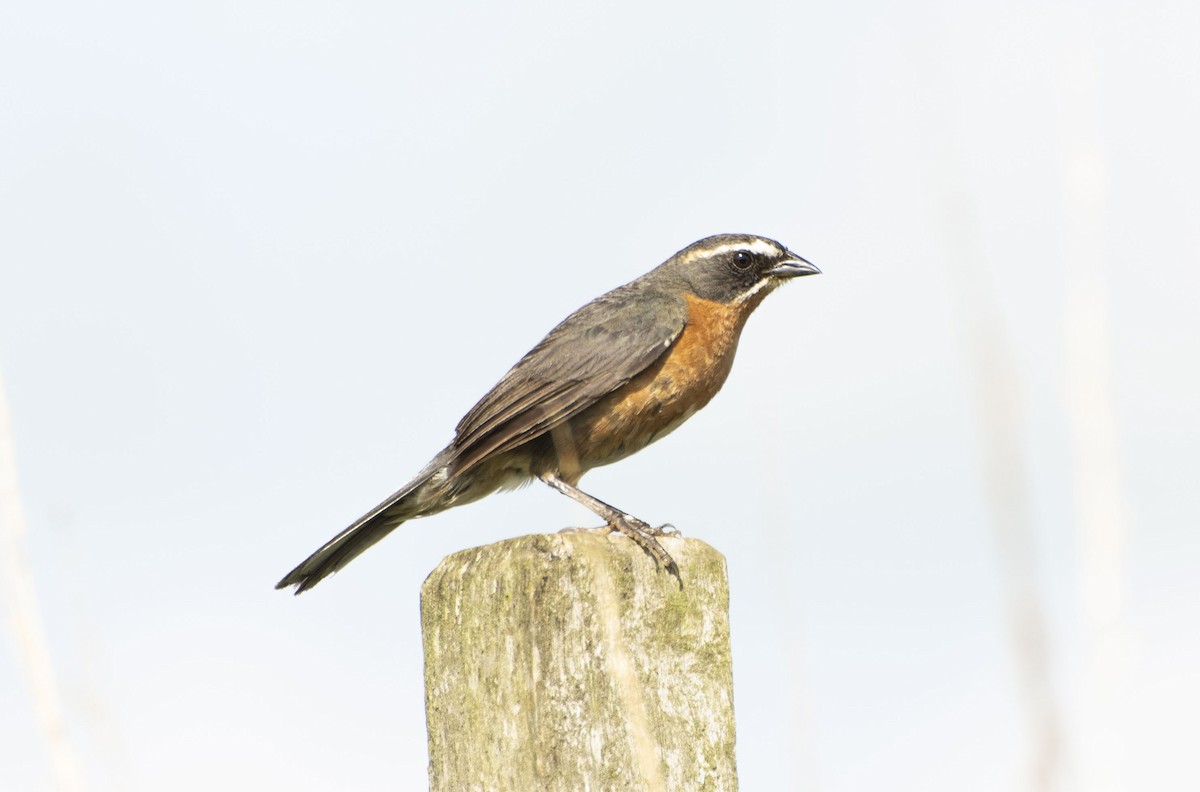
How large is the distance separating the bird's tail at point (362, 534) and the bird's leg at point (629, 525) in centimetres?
60

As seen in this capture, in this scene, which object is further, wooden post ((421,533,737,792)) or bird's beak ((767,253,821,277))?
bird's beak ((767,253,821,277))

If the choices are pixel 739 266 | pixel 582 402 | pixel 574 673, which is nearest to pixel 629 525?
pixel 574 673

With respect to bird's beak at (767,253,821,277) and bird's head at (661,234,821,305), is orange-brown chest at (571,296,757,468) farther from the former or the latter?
bird's beak at (767,253,821,277)

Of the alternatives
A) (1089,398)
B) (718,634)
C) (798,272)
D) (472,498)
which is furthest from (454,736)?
(798,272)

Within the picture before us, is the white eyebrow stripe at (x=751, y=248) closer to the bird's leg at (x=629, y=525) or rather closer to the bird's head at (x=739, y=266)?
the bird's head at (x=739, y=266)

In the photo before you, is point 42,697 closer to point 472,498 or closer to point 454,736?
point 454,736

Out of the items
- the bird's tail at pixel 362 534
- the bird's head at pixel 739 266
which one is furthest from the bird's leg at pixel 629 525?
the bird's head at pixel 739 266

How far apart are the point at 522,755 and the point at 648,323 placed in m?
3.86

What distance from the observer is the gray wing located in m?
6.21

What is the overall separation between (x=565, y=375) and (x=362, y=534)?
123 centimetres

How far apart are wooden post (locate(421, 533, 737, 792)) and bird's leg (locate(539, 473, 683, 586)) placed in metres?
0.03

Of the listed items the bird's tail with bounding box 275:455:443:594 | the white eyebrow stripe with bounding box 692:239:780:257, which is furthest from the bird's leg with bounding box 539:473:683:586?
the white eyebrow stripe with bounding box 692:239:780:257

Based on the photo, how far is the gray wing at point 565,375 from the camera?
6215 millimetres

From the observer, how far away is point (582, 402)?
247 inches
